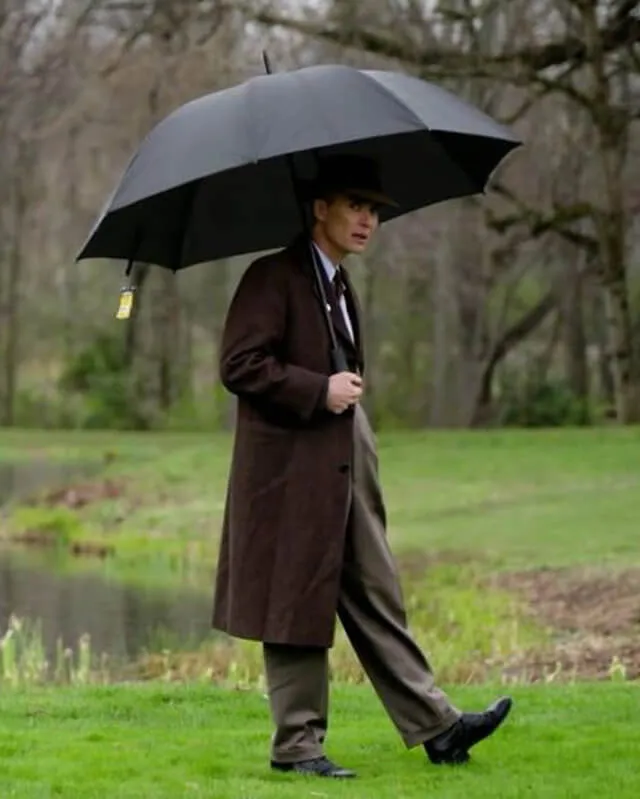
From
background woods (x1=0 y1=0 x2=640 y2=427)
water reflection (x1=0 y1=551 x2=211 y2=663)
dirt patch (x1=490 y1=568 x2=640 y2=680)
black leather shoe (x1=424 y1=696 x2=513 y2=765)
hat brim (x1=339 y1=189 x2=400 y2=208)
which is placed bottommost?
water reflection (x1=0 y1=551 x2=211 y2=663)

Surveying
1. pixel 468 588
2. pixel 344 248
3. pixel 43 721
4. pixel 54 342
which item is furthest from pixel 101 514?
pixel 54 342

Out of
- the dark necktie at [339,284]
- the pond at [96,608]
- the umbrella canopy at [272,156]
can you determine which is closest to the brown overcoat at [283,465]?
the dark necktie at [339,284]

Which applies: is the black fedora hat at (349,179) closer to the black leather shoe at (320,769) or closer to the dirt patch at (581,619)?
the black leather shoe at (320,769)

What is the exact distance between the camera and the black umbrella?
19.1ft

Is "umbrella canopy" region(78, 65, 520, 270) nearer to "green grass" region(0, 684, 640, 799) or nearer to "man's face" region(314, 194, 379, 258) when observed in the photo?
"man's face" region(314, 194, 379, 258)

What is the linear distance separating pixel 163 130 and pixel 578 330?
3096cm

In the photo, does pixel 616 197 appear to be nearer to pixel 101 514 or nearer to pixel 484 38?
pixel 484 38

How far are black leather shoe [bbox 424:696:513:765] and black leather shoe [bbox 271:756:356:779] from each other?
28 cm

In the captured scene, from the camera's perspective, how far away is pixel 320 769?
604cm

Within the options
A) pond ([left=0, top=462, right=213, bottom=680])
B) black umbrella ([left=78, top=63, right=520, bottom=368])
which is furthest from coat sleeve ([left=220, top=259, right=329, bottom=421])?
pond ([left=0, top=462, right=213, bottom=680])

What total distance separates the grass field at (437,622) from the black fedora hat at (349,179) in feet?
5.70

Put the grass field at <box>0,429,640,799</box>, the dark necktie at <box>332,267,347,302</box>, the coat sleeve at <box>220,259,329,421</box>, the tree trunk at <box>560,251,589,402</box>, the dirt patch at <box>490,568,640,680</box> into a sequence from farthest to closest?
the tree trunk at <box>560,251,589,402</box>
the dirt patch at <box>490,568,640,680</box>
the grass field at <box>0,429,640,799</box>
the dark necktie at <box>332,267,347,302</box>
the coat sleeve at <box>220,259,329,421</box>

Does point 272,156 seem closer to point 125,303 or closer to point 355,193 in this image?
point 355,193

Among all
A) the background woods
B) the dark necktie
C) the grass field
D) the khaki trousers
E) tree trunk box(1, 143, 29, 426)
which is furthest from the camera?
tree trunk box(1, 143, 29, 426)
